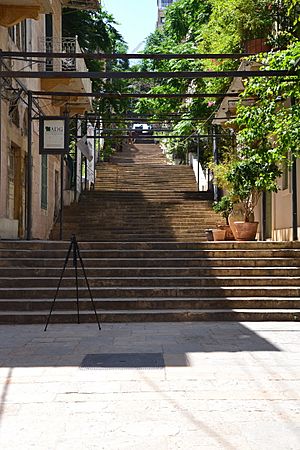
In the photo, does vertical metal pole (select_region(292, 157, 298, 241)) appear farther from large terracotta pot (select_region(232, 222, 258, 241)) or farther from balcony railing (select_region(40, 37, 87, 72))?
balcony railing (select_region(40, 37, 87, 72))

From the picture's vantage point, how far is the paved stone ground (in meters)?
4.34

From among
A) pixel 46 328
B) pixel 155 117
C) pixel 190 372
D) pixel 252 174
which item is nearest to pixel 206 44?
pixel 155 117

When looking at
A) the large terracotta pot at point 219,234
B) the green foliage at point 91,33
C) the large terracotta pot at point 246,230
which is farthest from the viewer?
the green foliage at point 91,33

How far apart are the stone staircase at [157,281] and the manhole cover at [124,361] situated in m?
2.67

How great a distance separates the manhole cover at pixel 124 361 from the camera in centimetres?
664

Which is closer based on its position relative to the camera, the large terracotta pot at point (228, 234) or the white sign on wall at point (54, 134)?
the white sign on wall at point (54, 134)

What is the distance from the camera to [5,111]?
14586 millimetres

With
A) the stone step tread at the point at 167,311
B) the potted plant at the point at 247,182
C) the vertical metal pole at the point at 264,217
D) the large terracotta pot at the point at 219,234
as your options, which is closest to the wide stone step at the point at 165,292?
the stone step tread at the point at 167,311

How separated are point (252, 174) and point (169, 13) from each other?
13924 millimetres

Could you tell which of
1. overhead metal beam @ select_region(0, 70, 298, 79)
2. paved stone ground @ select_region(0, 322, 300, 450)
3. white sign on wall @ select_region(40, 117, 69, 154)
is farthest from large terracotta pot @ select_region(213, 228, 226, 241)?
paved stone ground @ select_region(0, 322, 300, 450)

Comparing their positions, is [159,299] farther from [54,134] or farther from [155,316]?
[54,134]

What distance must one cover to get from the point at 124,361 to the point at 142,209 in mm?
14682

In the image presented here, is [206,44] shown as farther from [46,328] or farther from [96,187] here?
[46,328]

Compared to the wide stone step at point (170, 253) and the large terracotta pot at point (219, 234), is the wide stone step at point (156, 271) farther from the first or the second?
the large terracotta pot at point (219, 234)
